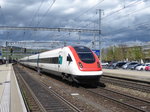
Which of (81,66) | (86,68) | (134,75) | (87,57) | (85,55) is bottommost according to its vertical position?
(134,75)

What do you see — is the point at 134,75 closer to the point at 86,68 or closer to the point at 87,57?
the point at 87,57

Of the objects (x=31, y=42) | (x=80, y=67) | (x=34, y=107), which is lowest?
(x=34, y=107)

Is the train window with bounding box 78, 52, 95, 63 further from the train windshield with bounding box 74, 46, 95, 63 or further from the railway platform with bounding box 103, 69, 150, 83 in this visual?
the railway platform with bounding box 103, 69, 150, 83

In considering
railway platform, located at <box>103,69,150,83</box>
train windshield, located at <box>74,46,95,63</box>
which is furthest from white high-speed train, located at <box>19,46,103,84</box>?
railway platform, located at <box>103,69,150,83</box>

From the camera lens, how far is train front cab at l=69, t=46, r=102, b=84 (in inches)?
608

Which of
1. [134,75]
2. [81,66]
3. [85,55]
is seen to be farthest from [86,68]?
[134,75]

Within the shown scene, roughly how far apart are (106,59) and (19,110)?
9036 cm

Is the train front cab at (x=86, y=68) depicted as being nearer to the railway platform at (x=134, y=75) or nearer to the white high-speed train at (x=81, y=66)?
the white high-speed train at (x=81, y=66)

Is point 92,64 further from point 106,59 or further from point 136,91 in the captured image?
point 106,59

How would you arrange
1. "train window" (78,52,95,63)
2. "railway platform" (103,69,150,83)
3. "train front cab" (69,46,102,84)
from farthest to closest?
"railway platform" (103,69,150,83)
"train window" (78,52,95,63)
"train front cab" (69,46,102,84)

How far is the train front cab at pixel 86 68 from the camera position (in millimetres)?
15445

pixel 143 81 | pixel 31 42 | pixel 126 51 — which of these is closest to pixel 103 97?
pixel 143 81

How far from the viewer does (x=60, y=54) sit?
20.1 meters

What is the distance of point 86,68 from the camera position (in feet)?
51.3
